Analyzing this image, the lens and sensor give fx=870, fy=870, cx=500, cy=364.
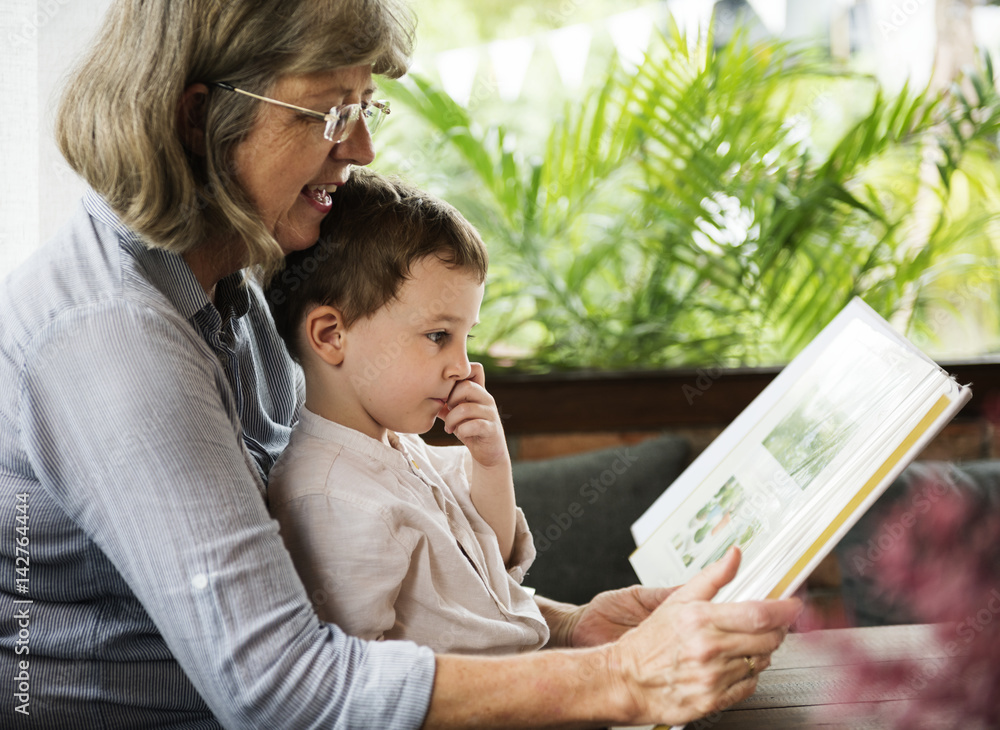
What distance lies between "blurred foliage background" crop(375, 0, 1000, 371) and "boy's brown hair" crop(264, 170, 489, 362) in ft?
4.05

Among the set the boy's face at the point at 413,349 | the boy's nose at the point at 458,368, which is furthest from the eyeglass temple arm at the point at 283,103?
the boy's nose at the point at 458,368

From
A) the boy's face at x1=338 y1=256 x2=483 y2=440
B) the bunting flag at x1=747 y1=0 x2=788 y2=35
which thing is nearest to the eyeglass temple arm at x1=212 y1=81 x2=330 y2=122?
the boy's face at x1=338 y1=256 x2=483 y2=440

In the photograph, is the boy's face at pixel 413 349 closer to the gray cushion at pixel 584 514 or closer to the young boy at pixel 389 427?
the young boy at pixel 389 427

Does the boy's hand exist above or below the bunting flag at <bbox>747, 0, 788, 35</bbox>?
below

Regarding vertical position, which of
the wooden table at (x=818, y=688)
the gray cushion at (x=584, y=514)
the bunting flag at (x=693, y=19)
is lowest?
the gray cushion at (x=584, y=514)

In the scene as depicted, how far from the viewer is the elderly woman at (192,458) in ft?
2.78

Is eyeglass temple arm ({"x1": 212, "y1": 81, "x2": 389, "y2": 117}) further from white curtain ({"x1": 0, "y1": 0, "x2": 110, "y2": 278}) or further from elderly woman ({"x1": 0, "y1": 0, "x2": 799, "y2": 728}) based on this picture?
white curtain ({"x1": 0, "y1": 0, "x2": 110, "y2": 278})

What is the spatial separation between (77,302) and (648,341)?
6.14ft

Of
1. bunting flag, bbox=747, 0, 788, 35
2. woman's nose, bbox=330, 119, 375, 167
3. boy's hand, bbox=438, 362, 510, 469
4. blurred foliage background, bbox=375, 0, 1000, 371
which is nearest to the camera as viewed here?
woman's nose, bbox=330, 119, 375, 167

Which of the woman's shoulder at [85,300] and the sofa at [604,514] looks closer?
the woman's shoulder at [85,300]

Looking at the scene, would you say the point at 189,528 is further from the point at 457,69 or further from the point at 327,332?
the point at 457,69

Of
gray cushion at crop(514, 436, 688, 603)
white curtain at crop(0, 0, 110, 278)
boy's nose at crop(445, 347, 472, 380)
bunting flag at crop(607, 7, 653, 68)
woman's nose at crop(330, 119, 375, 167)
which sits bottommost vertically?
gray cushion at crop(514, 436, 688, 603)

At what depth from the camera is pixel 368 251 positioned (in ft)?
3.81

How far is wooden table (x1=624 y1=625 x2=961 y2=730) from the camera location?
3.76 feet
